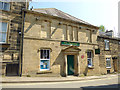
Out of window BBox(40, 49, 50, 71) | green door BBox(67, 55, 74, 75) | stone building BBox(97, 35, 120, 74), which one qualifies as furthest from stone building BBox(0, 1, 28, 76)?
stone building BBox(97, 35, 120, 74)

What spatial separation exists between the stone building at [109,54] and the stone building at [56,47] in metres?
1.65

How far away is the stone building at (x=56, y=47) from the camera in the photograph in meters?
9.89

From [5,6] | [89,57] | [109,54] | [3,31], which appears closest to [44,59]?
[3,31]

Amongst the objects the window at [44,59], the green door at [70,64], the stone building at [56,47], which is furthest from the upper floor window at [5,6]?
the green door at [70,64]

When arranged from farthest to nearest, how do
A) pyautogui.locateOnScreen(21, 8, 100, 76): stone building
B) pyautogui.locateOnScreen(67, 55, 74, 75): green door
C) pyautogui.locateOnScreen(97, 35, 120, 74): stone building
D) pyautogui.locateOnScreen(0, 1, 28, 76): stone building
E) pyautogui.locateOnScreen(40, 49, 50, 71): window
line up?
pyautogui.locateOnScreen(97, 35, 120, 74): stone building < pyautogui.locateOnScreen(67, 55, 74, 75): green door < pyautogui.locateOnScreen(40, 49, 50, 71): window < pyautogui.locateOnScreen(21, 8, 100, 76): stone building < pyautogui.locateOnScreen(0, 1, 28, 76): stone building

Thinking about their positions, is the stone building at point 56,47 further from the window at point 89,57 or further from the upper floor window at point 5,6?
the upper floor window at point 5,6

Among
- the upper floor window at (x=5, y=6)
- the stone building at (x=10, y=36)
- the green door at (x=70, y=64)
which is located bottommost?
the green door at (x=70, y=64)

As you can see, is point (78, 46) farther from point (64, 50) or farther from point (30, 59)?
point (30, 59)

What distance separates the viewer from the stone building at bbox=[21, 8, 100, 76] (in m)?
9.89

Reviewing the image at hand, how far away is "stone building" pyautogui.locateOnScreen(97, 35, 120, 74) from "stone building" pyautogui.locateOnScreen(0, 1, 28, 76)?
12.2 meters

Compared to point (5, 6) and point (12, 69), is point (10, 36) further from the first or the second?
point (12, 69)

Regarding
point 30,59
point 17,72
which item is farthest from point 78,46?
point 17,72

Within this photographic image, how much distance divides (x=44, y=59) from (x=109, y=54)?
473 inches

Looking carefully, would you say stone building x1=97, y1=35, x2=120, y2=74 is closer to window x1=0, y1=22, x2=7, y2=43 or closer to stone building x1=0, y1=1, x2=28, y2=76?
stone building x1=0, y1=1, x2=28, y2=76
